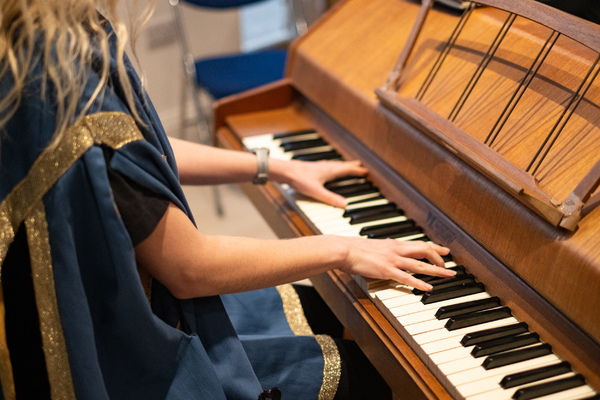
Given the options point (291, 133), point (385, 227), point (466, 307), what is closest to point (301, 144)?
point (291, 133)

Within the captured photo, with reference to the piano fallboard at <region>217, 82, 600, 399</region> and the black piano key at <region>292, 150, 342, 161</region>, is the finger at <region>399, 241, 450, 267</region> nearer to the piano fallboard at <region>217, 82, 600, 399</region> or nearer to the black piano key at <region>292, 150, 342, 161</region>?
the piano fallboard at <region>217, 82, 600, 399</region>

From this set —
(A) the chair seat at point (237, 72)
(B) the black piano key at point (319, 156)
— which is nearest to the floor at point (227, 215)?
(A) the chair seat at point (237, 72)

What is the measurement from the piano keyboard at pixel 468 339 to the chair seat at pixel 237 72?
1617mm

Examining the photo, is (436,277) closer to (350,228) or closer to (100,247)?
(350,228)

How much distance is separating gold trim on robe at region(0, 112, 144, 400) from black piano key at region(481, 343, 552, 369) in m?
0.71

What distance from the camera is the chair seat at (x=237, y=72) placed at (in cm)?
287

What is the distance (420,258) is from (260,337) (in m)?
0.39

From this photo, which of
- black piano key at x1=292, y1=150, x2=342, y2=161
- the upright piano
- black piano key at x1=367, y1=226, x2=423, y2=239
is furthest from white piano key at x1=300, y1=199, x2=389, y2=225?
black piano key at x1=292, y1=150, x2=342, y2=161

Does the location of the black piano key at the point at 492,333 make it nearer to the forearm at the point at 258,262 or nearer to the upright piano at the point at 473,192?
the upright piano at the point at 473,192

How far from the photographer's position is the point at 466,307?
45.8 inches

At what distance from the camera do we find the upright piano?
1.03m

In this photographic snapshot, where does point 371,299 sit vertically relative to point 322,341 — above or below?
above

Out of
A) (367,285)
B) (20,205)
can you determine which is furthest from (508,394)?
(20,205)

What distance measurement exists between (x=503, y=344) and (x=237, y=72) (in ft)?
7.35
